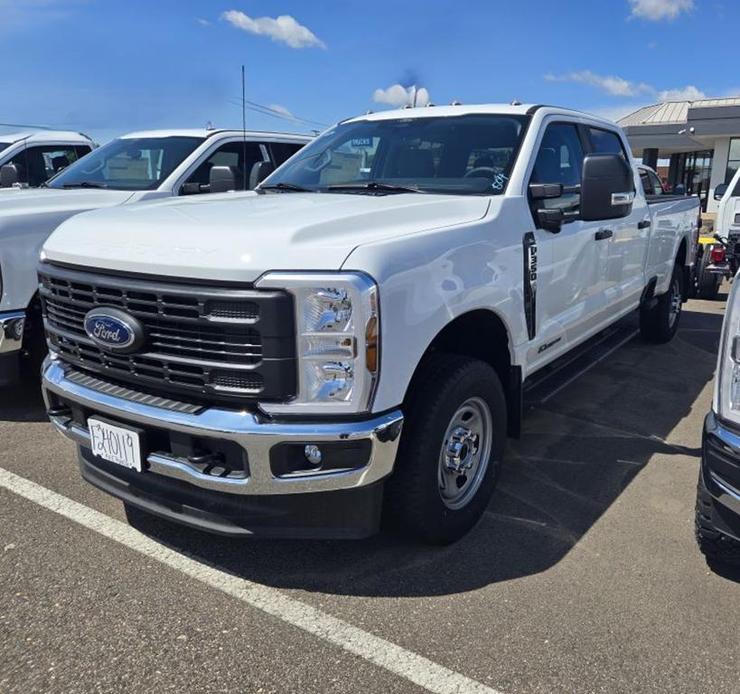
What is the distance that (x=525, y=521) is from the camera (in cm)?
366

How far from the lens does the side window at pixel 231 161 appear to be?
261 inches

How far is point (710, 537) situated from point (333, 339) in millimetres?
1808

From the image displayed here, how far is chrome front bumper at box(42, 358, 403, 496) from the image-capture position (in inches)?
104

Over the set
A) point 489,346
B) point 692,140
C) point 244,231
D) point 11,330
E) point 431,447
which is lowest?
point 431,447

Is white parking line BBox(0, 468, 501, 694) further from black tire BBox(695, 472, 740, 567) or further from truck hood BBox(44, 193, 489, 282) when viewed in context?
truck hood BBox(44, 193, 489, 282)

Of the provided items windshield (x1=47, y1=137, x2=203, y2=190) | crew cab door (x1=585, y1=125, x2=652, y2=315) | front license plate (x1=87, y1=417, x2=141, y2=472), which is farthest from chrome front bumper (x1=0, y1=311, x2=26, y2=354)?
crew cab door (x1=585, y1=125, x2=652, y2=315)

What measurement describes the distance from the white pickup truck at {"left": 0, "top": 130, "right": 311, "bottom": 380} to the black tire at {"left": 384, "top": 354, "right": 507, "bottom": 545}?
9.44 feet

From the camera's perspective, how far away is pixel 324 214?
3.16m

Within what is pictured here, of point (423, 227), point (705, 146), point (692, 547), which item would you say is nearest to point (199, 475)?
point (423, 227)

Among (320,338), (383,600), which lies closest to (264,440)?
(320,338)

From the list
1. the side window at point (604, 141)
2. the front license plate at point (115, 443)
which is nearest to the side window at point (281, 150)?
the side window at point (604, 141)

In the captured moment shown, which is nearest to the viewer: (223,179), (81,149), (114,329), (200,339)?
(200,339)

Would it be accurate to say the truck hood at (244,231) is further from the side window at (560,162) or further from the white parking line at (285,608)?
the white parking line at (285,608)

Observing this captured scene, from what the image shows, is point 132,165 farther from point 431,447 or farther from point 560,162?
point 431,447
